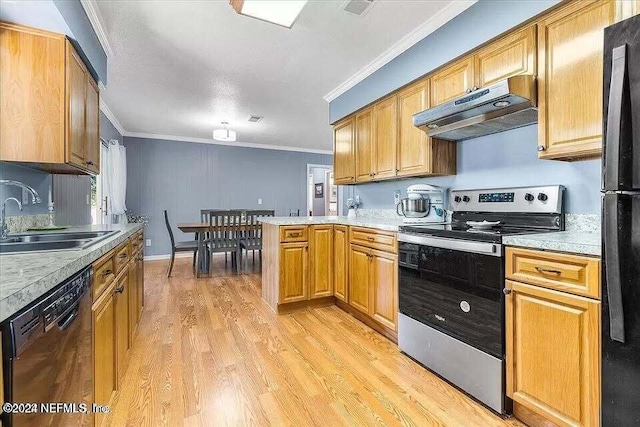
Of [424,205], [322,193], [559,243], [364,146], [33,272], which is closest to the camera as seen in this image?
[33,272]

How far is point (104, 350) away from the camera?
1370mm

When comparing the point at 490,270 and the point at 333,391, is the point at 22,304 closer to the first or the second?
the point at 333,391

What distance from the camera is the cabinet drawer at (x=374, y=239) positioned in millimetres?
2293

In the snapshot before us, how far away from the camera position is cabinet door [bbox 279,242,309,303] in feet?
9.53

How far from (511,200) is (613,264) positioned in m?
1.04

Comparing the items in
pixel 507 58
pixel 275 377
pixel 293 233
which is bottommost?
pixel 275 377

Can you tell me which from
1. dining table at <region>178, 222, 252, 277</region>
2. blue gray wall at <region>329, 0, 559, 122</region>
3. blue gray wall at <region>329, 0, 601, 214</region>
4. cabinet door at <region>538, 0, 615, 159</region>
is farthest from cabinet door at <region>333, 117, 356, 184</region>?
cabinet door at <region>538, 0, 615, 159</region>

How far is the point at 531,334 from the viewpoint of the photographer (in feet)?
4.61

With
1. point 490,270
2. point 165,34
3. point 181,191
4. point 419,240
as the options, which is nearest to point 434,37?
point 419,240

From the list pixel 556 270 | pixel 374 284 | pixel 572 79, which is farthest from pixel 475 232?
pixel 374 284

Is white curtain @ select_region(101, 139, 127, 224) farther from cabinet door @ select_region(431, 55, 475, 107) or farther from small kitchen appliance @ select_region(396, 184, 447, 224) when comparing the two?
cabinet door @ select_region(431, 55, 475, 107)

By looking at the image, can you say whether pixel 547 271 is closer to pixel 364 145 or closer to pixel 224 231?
pixel 364 145

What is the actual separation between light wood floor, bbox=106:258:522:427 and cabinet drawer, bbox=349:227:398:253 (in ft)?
2.34

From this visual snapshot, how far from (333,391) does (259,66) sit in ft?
9.08
